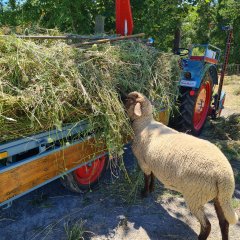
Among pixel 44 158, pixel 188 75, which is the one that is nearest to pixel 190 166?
pixel 44 158

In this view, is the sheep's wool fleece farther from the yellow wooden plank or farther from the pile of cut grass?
the yellow wooden plank

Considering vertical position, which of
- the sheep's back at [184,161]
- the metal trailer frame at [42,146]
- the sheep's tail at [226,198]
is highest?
the metal trailer frame at [42,146]

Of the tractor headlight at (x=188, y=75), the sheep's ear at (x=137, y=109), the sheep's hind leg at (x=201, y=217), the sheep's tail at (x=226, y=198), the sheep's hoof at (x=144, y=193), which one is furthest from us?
the tractor headlight at (x=188, y=75)

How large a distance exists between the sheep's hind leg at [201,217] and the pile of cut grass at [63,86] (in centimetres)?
90

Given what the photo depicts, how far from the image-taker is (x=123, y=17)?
530 cm

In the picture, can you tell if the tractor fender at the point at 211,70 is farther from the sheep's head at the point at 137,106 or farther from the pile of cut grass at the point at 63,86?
the sheep's head at the point at 137,106

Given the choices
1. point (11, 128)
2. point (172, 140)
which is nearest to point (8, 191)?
point (11, 128)

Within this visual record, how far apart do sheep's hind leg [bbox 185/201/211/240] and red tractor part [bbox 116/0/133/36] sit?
133 inches

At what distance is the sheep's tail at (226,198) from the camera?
2760 mm

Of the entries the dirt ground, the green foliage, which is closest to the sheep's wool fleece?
the dirt ground

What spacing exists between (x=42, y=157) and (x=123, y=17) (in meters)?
3.42

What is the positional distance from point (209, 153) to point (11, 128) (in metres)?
1.75

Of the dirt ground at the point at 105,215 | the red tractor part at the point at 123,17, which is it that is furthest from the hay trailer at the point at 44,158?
the red tractor part at the point at 123,17

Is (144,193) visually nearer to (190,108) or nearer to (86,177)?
(86,177)
